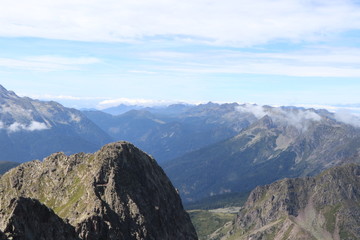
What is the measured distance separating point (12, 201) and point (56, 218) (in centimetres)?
1894

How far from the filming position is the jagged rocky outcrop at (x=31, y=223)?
137 m

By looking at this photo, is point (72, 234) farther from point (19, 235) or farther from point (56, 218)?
point (19, 235)

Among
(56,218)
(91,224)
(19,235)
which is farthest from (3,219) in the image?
(91,224)

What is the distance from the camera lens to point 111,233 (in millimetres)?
192375

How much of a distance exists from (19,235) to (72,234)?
31773 mm

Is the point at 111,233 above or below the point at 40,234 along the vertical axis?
below

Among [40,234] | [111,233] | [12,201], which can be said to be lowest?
[111,233]

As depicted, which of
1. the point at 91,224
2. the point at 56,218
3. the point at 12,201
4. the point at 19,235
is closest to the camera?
the point at 19,235

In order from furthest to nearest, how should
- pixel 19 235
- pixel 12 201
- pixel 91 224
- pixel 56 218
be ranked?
pixel 91 224
pixel 56 218
pixel 12 201
pixel 19 235

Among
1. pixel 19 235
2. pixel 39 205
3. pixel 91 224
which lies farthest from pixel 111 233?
pixel 19 235

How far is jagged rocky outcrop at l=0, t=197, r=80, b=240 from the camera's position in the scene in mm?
136800

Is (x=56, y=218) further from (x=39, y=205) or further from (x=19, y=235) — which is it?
(x=19, y=235)

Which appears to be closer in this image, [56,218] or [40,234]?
[40,234]

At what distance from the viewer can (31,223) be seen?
487ft
